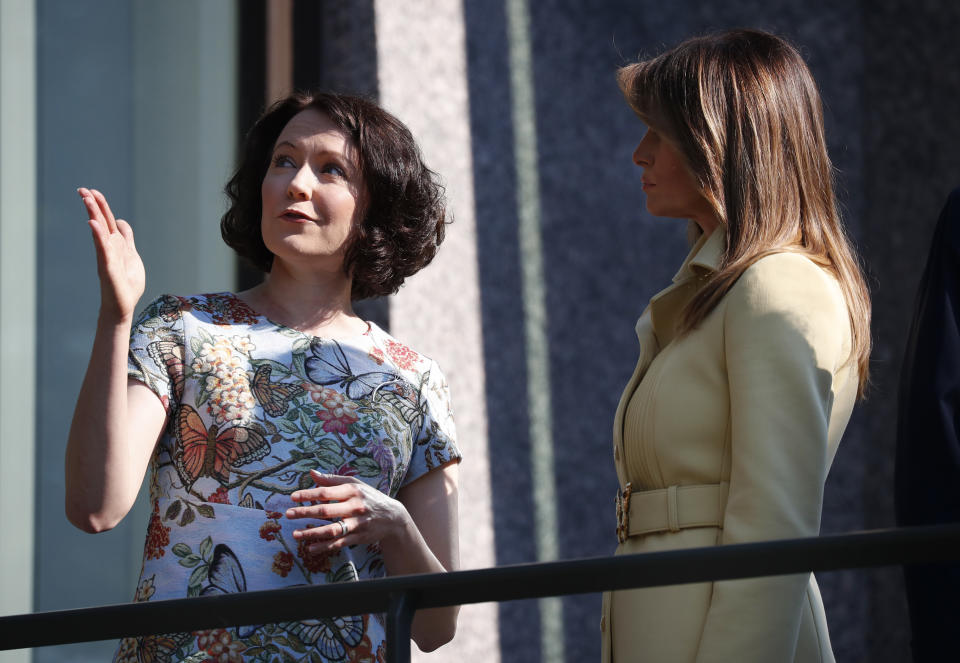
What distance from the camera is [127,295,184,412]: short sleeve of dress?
5.97 feet

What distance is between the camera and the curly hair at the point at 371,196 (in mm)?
2123

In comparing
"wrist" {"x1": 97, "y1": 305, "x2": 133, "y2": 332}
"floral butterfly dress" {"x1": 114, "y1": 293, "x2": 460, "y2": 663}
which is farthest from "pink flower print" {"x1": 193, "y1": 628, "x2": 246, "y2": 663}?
"wrist" {"x1": 97, "y1": 305, "x2": 133, "y2": 332}

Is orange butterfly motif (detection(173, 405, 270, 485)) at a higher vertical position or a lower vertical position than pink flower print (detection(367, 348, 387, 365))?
lower

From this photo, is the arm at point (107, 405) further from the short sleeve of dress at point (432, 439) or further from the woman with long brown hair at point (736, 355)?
the woman with long brown hair at point (736, 355)

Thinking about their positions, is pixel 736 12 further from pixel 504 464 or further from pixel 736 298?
pixel 736 298

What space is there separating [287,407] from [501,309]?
1951 millimetres

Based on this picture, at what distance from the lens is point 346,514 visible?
170 cm

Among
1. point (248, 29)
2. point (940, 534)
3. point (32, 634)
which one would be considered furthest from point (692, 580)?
point (248, 29)

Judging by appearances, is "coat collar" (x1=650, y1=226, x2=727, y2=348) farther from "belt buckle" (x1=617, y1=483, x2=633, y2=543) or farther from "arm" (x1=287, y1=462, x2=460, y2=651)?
"arm" (x1=287, y1=462, x2=460, y2=651)

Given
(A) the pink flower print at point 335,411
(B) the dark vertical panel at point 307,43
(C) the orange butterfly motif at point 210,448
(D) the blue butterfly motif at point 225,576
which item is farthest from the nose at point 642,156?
(B) the dark vertical panel at point 307,43

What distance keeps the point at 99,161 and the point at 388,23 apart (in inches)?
35.7

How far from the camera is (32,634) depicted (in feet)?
5.18

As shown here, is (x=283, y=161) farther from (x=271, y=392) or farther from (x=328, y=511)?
(x=328, y=511)

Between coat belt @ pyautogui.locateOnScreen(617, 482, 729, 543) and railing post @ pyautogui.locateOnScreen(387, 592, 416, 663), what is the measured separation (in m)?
0.43
